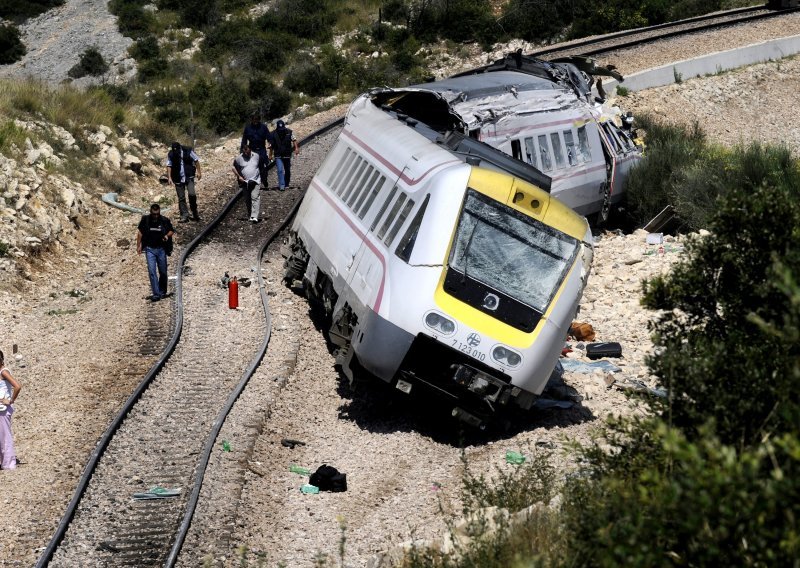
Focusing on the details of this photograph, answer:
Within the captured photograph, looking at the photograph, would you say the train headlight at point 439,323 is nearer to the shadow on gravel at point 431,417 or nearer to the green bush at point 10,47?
the shadow on gravel at point 431,417

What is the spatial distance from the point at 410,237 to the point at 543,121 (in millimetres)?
7941

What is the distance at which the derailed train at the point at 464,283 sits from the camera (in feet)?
42.0

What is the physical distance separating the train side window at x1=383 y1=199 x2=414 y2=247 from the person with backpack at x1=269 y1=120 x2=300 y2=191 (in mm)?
11421

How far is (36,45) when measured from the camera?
55812mm

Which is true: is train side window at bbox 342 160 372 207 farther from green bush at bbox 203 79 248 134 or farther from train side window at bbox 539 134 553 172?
green bush at bbox 203 79 248 134

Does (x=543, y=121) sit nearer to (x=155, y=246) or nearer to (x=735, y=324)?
(x=155, y=246)

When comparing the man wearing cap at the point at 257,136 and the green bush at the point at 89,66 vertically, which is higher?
the man wearing cap at the point at 257,136

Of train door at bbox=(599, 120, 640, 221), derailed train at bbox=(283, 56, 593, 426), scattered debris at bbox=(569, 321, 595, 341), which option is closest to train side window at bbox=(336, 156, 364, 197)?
derailed train at bbox=(283, 56, 593, 426)

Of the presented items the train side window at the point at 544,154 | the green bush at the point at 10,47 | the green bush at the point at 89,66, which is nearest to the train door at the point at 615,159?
the train side window at the point at 544,154

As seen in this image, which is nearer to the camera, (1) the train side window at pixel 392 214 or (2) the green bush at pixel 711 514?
(2) the green bush at pixel 711 514

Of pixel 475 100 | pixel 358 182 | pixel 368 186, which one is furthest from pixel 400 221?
pixel 475 100

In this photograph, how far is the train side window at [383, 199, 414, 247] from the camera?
1375 centimetres

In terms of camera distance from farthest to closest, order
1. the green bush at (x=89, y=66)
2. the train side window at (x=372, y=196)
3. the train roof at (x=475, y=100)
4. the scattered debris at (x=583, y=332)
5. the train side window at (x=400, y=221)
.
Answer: the green bush at (x=89, y=66)
the train roof at (x=475, y=100)
the scattered debris at (x=583, y=332)
the train side window at (x=372, y=196)
the train side window at (x=400, y=221)

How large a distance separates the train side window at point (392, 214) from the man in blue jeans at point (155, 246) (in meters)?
5.51
